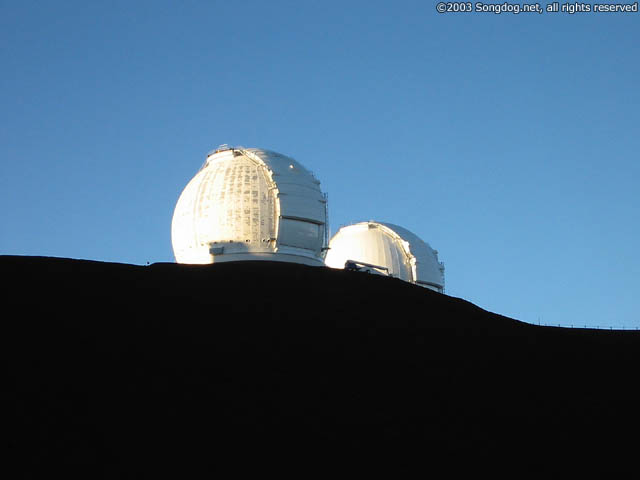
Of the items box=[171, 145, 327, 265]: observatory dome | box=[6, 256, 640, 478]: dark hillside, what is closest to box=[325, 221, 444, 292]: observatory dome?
box=[171, 145, 327, 265]: observatory dome

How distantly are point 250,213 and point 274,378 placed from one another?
1274cm

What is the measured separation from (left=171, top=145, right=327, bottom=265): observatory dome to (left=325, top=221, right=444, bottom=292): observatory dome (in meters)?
6.80

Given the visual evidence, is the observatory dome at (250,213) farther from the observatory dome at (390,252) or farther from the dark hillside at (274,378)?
the observatory dome at (390,252)

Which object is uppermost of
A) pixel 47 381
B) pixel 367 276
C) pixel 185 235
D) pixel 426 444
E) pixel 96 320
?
pixel 185 235

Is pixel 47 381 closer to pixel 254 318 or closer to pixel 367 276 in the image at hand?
pixel 254 318

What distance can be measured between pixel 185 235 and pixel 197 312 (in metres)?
11.0

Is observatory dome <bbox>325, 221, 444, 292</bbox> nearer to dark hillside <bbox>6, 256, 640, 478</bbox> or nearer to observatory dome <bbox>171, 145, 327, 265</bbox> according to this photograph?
observatory dome <bbox>171, 145, 327, 265</bbox>

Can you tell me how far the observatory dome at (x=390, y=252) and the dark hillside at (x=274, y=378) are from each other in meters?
12.9

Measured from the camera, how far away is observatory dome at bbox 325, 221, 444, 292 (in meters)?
37.3

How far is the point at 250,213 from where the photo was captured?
2914 cm

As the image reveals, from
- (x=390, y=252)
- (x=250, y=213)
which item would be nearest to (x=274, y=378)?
(x=250, y=213)

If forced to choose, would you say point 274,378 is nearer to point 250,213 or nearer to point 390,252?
point 250,213

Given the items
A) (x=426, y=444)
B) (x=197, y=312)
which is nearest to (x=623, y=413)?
(x=426, y=444)

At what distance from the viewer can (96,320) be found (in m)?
17.9
